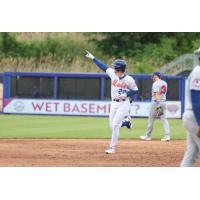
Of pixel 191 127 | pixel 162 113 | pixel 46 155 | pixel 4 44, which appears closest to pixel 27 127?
pixel 162 113

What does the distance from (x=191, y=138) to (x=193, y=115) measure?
38 cm

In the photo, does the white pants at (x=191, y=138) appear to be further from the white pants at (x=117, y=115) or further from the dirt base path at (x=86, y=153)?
the white pants at (x=117, y=115)

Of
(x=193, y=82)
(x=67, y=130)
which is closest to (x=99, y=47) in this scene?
(x=67, y=130)

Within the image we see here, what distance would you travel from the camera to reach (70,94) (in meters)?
37.9

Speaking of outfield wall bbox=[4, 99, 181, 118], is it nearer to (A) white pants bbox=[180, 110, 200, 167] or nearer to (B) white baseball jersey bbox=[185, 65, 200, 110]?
(A) white pants bbox=[180, 110, 200, 167]

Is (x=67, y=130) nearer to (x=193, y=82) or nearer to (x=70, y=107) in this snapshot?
(x=70, y=107)

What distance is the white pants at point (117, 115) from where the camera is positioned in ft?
55.1

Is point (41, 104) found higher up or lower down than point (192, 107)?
lower down

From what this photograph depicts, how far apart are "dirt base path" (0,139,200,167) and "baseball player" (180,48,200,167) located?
4053 mm

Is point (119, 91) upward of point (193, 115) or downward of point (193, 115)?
downward

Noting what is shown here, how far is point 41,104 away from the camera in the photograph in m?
37.6

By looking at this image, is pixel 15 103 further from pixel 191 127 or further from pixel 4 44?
pixel 191 127

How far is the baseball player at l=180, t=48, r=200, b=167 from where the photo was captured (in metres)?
10.4

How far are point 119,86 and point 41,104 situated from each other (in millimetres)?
20857
